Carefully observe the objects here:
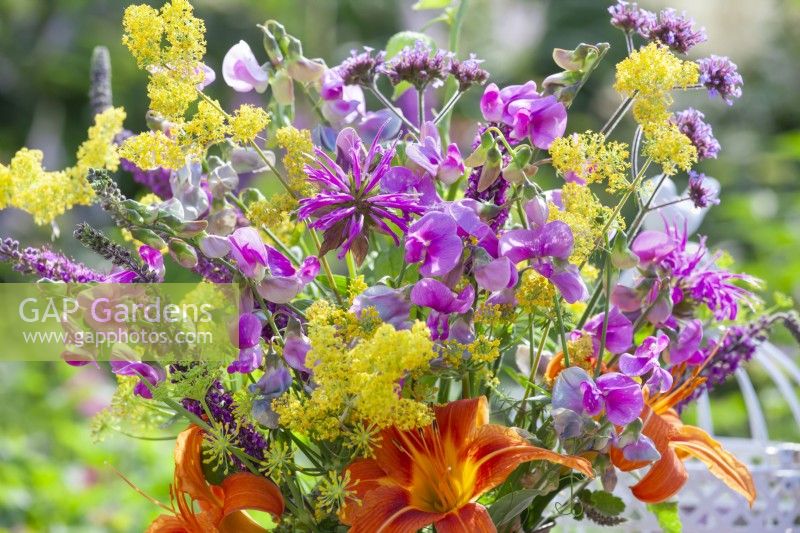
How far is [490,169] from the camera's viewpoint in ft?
1.81

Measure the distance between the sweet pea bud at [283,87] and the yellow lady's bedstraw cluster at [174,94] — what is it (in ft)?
0.26

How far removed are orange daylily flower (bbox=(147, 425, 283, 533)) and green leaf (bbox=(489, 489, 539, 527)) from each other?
13 cm

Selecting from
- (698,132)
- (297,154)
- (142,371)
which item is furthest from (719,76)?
(142,371)

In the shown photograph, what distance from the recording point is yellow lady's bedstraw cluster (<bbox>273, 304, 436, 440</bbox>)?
19.2 inches

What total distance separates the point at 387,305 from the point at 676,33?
0.25 m

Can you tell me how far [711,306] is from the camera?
0.67m

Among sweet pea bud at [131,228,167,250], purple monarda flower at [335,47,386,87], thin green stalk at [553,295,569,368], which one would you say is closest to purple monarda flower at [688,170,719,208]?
thin green stalk at [553,295,569,368]

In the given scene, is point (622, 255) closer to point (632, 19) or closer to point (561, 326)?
point (561, 326)

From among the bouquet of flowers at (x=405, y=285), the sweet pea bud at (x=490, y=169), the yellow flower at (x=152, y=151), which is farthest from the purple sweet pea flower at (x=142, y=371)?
the sweet pea bud at (x=490, y=169)

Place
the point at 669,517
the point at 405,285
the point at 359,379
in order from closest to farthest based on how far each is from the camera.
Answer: the point at 359,379 → the point at 405,285 → the point at 669,517

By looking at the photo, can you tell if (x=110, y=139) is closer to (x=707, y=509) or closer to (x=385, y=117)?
(x=385, y=117)

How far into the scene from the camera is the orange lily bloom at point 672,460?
0.62 metres

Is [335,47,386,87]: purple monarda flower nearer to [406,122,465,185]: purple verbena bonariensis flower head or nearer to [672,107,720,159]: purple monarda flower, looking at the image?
[406,122,465,185]: purple verbena bonariensis flower head

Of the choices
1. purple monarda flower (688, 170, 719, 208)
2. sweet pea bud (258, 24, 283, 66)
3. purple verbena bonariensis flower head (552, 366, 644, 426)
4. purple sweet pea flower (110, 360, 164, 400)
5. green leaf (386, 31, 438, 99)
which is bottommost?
purple verbena bonariensis flower head (552, 366, 644, 426)
